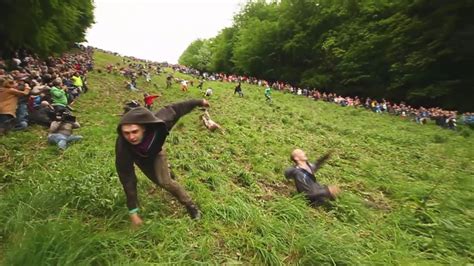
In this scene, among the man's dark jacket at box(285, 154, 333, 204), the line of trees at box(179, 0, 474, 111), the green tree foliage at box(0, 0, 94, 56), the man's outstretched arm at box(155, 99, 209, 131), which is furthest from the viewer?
the line of trees at box(179, 0, 474, 111)

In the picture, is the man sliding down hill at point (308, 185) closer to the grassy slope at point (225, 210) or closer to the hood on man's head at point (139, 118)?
the grassy slope at point (225, 210)

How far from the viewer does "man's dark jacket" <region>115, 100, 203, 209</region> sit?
4.15m

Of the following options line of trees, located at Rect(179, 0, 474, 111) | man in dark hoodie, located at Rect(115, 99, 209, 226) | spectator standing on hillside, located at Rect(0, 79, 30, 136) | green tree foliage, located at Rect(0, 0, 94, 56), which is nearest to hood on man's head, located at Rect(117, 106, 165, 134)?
man in dark hoodie, located at Rect(115, 99, 209, 226)

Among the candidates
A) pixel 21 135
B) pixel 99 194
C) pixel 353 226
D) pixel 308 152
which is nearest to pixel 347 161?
Result: pixel 308 152

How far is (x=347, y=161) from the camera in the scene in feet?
33.2

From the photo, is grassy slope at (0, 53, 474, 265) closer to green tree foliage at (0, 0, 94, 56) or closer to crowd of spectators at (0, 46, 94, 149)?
crowd of spectators at (0, 46, 94, 149)

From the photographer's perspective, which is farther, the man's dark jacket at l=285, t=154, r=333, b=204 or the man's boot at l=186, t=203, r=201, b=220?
the man's dark jacket at l=285, t=154, r=333, b=204

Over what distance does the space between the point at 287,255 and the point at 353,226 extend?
1596 millimetres

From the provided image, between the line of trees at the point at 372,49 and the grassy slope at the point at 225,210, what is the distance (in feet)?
65.2

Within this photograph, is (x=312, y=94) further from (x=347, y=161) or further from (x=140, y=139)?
(x=140, y=139)

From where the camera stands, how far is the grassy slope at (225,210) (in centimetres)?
413

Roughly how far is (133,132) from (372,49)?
33.9 m

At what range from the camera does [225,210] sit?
522 cm

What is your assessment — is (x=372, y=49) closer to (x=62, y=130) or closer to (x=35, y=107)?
(x=35, y=107)
